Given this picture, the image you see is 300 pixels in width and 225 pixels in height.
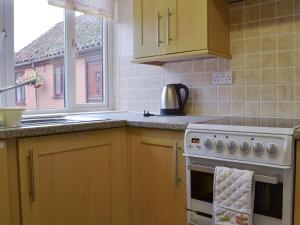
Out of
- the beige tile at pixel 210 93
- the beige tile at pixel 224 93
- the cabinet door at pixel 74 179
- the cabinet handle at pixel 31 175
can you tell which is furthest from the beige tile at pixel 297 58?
the cabinet handle at pixel 31 175

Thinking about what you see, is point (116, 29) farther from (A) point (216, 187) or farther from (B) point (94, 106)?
(A) point (216, 187)

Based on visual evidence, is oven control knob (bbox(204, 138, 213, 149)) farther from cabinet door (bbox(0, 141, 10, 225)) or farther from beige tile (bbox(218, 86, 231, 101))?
cabinet door (bbox(0, 141, 10, 225))

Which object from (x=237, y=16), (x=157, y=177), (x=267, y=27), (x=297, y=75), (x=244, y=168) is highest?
(x=237, y=16)

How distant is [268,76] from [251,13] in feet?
1.39

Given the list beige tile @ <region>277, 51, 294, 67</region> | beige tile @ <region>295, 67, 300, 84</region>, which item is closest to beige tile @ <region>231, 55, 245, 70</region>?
beige tile @ <region>277, 51, 294, 67</region>

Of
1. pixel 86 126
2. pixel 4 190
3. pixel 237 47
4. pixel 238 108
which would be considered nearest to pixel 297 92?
pixel 238 108

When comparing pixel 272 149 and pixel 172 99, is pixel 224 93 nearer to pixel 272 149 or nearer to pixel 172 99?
pixel 172 99

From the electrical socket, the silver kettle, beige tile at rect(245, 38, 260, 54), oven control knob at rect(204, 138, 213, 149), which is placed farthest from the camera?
the silver kettle

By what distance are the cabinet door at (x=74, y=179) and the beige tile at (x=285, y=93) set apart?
1.01 meters

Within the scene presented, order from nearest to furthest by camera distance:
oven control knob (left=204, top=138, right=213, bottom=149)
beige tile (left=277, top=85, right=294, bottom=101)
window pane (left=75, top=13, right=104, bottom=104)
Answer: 1. oven control knob (left=204, top=138, right=213, bottom=149)
2. beige tile (left=277, top=85, right=294, bottom=101)
3. window pane (left=75, top=13, right=104, bottom=104)

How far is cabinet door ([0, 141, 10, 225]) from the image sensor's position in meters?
1.39

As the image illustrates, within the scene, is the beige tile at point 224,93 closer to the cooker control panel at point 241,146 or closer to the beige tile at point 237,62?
the beige tile at point 237,62

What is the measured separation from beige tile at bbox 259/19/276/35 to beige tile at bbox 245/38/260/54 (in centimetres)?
6

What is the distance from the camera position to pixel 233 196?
1.41 meters
